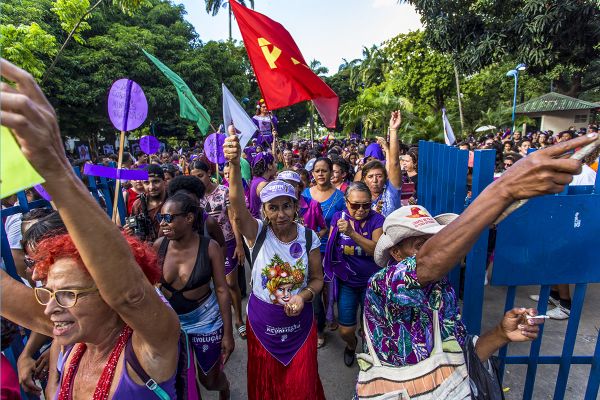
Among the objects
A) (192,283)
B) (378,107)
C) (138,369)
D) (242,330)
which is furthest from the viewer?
(378,107)

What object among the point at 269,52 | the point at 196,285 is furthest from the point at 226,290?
the point at 269,52

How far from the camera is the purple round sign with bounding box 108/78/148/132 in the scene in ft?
8.14

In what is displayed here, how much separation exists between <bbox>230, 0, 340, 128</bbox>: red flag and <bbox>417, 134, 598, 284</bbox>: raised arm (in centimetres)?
296

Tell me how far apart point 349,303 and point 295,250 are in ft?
3.54

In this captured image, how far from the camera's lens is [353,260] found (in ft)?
10.4

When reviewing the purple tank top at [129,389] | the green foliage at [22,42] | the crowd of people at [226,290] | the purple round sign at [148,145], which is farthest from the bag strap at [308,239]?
the green foliage at [22,42]

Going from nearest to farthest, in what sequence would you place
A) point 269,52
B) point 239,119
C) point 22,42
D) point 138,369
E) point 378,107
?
point 138,369
point 239,119
point 269,52
point 22,42
point 378,107

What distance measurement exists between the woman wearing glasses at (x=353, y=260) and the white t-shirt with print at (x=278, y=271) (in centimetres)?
75

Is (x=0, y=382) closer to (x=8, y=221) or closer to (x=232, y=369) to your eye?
(x=8, y=221)

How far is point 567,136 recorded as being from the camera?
769 cm

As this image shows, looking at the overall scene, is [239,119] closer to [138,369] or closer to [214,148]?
[214,148]

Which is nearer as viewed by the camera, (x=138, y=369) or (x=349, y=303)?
(x=138, y=369)

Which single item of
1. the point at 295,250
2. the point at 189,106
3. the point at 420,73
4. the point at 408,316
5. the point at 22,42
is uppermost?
the point at 22,42

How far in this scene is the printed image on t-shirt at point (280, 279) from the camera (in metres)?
2.39
